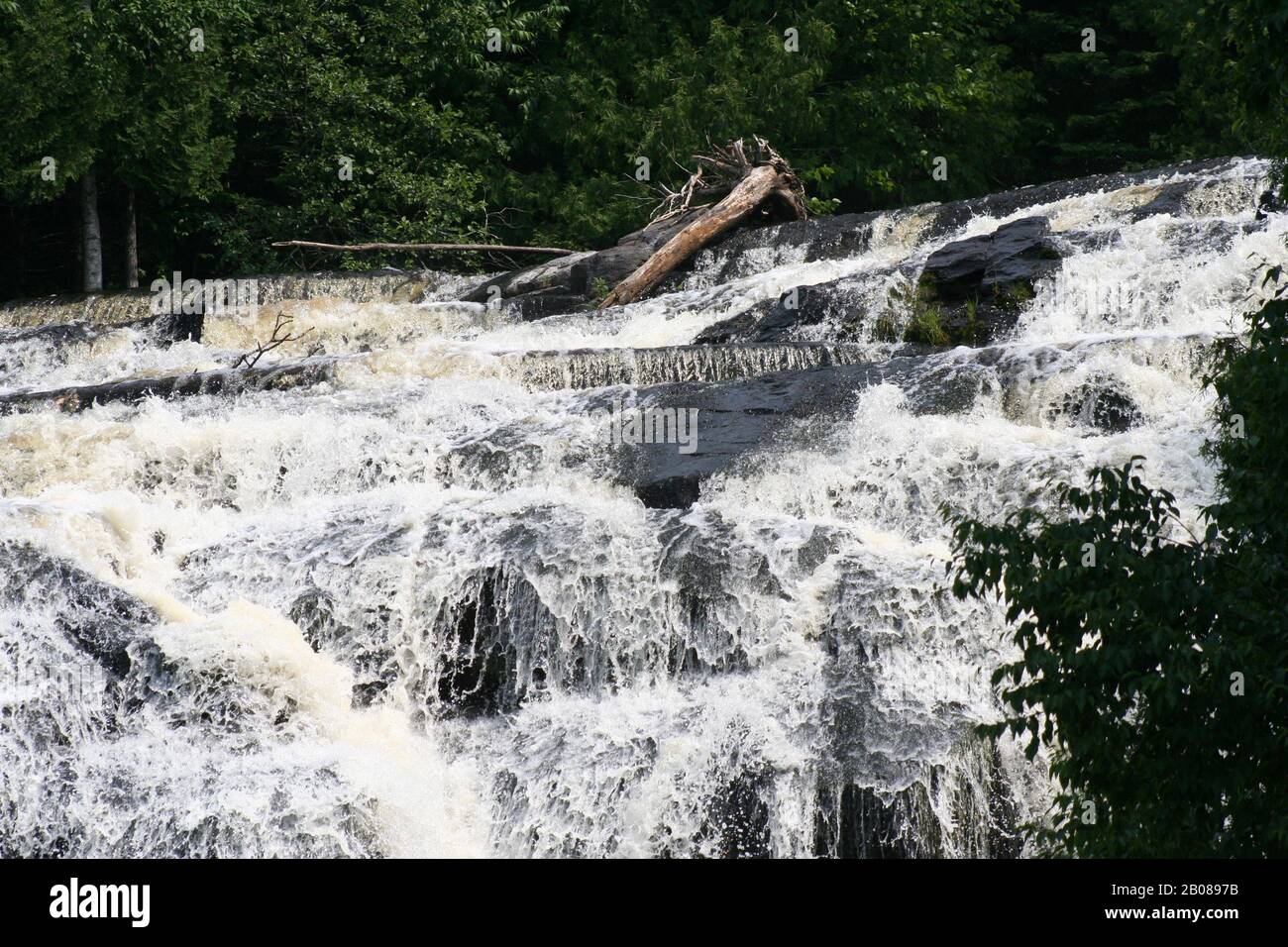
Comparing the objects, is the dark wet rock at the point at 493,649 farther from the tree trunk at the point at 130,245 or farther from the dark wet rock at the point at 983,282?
the tree trunk at the point at 130,245

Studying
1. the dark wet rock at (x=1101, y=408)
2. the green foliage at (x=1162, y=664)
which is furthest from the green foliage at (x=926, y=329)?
the green foliage at (x=1162, y=664)

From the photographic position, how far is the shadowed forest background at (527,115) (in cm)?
2525

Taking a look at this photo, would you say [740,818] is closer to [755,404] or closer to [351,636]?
[351,636]

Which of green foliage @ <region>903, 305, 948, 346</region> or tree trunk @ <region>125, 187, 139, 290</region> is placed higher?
tree trunk @ <region>125, 187, 139, 290</region>

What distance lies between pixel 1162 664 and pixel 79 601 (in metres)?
6.99

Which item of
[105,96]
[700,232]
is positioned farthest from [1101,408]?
[105,96]

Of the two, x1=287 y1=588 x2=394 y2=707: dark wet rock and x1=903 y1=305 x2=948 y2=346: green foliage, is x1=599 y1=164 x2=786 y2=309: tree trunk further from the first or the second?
x1=287 y1=588 x2=394 y2=707: dark wet rock

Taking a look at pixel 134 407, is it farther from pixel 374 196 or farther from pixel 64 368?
pixel 374 196

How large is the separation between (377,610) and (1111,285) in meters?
8.25

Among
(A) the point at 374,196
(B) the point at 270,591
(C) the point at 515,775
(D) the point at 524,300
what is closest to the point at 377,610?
(B) the point at 270,591

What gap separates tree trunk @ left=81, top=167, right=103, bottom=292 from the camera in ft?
83.8

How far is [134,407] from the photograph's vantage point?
14.5 m

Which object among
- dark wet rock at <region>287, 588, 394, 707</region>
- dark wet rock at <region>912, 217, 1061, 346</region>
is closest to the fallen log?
dark wet rock at <region>912, 217, 1061, 346</region>

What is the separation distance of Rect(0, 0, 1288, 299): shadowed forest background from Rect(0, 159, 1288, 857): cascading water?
11.8m
